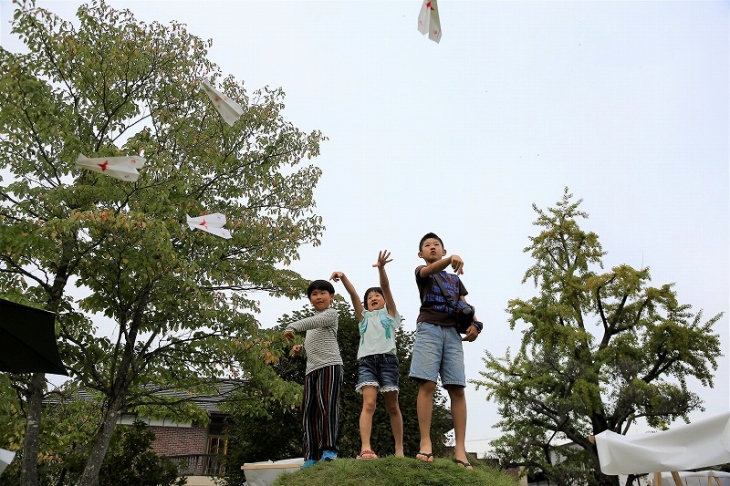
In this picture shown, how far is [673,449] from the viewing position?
8266mm

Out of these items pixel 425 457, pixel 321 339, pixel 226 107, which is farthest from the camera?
pixel 226 107

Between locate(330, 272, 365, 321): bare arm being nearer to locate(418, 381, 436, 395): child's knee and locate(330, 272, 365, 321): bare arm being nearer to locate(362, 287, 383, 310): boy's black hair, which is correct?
locate(362, 287, 383, 310): boy's black hair

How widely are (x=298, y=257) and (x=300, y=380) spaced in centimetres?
427

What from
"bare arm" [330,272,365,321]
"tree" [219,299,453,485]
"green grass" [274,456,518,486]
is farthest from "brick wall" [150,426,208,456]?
"green grass" [274,456,518,486]

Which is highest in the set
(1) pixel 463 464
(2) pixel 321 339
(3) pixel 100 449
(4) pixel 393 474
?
(2) pixel 321 339

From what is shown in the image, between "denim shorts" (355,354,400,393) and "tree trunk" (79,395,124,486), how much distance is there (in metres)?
6.20

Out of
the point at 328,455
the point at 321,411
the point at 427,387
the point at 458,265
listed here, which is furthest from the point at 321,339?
the point at 458,265

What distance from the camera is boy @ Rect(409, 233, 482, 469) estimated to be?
17.7 feet

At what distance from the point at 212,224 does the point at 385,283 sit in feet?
18.6

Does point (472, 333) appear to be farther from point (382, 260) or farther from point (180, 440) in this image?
point (180, 440)

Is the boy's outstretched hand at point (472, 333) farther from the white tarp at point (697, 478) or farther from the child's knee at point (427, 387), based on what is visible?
the white tarp at point (697, 478)

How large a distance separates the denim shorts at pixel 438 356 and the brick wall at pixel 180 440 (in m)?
22.0

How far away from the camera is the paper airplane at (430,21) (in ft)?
18.7

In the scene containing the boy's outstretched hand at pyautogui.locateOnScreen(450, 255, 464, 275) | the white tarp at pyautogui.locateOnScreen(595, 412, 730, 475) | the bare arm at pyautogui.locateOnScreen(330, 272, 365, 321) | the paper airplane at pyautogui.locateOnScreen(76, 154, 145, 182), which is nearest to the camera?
the boy's outstretched hand at pyautogui.locateOnScreen(450, 255, 464, 275)
